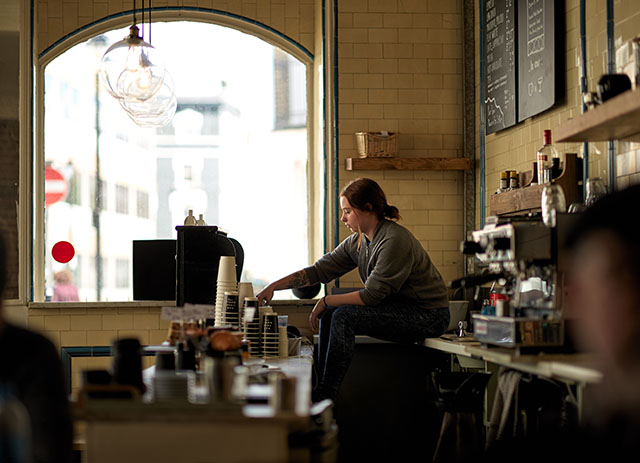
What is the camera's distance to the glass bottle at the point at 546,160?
Answer: 4.08 meters

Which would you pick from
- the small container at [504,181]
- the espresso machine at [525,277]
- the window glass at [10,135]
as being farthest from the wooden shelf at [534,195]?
Result: the window glass at [10,135]

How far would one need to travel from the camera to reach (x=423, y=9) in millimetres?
5816

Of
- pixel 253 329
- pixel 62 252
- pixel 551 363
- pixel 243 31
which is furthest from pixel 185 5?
pixel 551 363

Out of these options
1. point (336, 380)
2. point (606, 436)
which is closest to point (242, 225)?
point (336, 380)

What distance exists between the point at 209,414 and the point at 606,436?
1070 mm

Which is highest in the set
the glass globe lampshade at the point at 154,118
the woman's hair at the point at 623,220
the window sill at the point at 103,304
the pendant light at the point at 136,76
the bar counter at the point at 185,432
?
the pendant light at the point at 136,76

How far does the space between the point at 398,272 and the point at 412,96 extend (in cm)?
173

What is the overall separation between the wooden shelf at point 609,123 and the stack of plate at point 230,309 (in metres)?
1.69

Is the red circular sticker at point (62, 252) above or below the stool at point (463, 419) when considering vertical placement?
above

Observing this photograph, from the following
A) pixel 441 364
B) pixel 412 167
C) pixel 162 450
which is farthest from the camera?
pixel 412 167

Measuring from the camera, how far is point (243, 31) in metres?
6.21

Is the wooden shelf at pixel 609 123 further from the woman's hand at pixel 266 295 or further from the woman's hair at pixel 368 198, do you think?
the woman's hand at pixel 266 295

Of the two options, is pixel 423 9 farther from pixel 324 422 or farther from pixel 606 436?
pixel 606 436

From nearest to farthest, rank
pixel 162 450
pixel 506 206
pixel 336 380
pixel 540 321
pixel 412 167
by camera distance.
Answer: pixel 162 450
pixel 540 321
pixel 336 380
pixel 506 206
pixel 412 167
